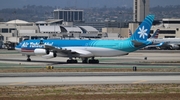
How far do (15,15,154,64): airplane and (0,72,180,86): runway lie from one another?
60.5 ft

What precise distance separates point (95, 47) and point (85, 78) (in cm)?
2522

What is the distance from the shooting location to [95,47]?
248 feet

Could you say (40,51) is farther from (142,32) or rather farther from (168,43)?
(168,43)

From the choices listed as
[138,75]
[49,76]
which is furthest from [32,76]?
[138,75]

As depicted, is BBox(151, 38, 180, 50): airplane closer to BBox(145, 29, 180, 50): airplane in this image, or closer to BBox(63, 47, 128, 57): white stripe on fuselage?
BBox(145, 29, 180, 50): airplane

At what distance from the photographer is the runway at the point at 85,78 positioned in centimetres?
4716

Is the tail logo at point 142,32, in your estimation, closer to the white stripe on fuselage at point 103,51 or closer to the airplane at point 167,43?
the white stripe on fuselage at point 103,51

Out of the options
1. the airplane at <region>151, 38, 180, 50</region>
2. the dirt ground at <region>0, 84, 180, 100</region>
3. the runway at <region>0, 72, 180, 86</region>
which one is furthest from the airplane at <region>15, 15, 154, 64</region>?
the airplane at <region>151, 38, 180, 50</region>

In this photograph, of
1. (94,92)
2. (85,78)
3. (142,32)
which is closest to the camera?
(94,92)

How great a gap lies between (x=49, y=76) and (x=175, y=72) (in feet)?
46.9

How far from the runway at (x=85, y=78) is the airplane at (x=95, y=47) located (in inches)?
726

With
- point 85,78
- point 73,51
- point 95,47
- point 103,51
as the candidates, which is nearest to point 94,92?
point 85,78

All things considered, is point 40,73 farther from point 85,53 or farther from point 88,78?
point 85,53

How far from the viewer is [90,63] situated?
76.4 metres
